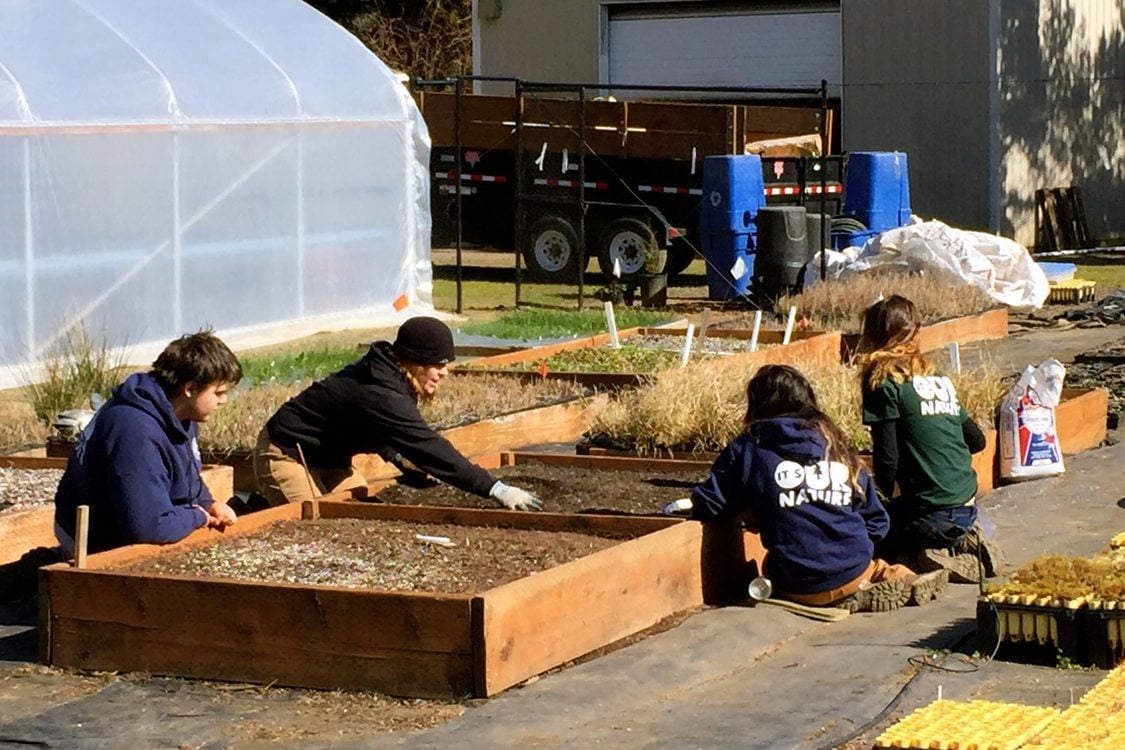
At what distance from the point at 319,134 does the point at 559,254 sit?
16.7ft

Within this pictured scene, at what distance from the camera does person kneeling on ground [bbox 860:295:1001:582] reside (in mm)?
8320

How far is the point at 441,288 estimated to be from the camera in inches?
944

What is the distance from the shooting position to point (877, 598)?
7734 millimetres

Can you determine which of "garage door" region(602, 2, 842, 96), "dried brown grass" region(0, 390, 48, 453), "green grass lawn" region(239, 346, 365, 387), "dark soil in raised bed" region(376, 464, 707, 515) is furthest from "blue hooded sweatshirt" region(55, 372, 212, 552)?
"garage door" region(602, 2, 842, 96)

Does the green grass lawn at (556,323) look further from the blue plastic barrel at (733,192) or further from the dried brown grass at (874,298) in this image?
the blue plastic barrel at (733,192)

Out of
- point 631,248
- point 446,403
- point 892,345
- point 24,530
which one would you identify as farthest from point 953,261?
point 24,530

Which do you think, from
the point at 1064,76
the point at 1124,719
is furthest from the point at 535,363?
the point at 1064,76

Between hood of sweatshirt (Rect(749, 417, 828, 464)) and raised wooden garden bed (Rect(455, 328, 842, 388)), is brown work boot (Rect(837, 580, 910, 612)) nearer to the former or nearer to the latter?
hood of sweatshirt (Rect(749, 417, 828, 464))

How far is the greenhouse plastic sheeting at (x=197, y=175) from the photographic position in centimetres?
1555

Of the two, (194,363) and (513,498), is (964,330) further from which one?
(194,363)

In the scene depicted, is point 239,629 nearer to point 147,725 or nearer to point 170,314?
point 147,725

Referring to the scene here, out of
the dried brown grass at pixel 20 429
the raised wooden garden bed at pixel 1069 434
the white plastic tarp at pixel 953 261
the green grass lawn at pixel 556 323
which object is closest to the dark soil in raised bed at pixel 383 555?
the raised wooden garden bed at pixel 1069 434

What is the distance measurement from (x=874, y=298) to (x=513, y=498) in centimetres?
1035

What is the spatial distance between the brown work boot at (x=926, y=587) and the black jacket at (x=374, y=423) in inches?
69.8
